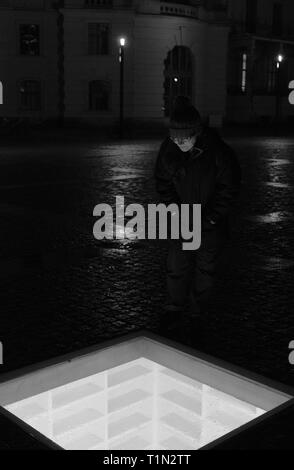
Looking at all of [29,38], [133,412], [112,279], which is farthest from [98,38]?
[133,412]

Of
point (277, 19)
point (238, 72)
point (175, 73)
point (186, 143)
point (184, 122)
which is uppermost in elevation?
point (277, 19)

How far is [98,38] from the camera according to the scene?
33.8 metres

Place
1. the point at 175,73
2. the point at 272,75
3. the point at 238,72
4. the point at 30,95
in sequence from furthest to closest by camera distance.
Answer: the point at 272,75
the point at 238,72
the point at 175,73
the point at 30,95

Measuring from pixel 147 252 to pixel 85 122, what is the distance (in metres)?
28.2

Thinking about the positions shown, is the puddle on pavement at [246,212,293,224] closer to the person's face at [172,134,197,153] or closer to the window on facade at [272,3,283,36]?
the person's face at [172,134,197,153]

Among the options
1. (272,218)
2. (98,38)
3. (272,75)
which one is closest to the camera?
(272,218)

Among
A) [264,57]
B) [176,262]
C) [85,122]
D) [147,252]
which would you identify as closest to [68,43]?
→ [85,122]

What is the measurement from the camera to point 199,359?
3904 mm

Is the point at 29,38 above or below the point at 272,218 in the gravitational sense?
above

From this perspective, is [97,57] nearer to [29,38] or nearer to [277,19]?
[29,38]

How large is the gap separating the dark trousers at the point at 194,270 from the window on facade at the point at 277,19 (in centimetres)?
4376

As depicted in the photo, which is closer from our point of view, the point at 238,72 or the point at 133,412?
the point at 133,412

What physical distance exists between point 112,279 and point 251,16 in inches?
1623

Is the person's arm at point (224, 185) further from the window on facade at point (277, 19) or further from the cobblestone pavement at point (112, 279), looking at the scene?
the window on facade at point (277, 19)
